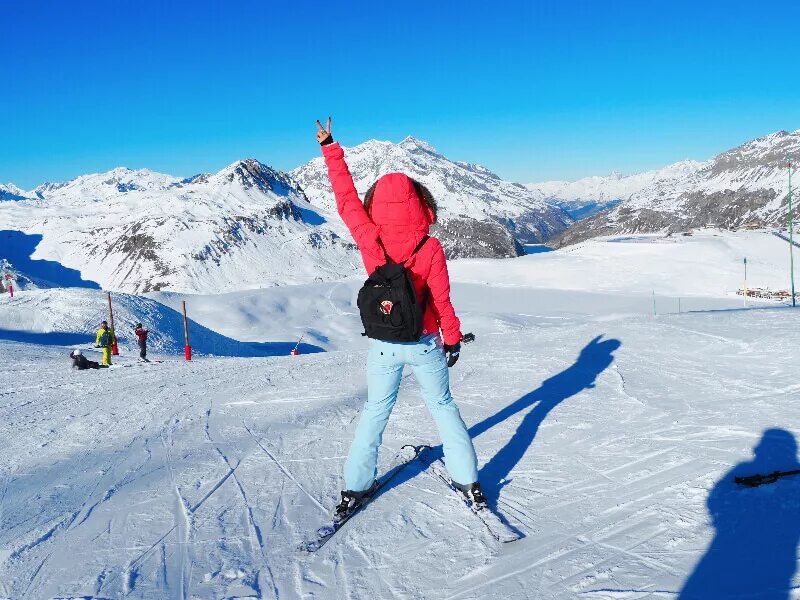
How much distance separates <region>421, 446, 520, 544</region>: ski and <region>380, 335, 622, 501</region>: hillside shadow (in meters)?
0.19

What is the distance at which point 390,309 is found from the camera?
13.5 ft

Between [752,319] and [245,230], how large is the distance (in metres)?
196

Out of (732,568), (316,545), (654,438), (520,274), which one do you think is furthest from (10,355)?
(520,274)

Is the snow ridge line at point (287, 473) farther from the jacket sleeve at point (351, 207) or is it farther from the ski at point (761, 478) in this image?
the ski at point (761, 478)

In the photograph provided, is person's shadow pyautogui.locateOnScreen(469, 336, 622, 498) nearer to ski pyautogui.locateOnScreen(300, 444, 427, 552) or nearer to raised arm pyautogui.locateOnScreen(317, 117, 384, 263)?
ski pyautogui.locateOnScreen(300, 444, 427, 552)

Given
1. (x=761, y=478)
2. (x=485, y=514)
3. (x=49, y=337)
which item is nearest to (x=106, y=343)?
(x=49, y=337)

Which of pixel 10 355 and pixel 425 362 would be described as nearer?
pixel 425 362

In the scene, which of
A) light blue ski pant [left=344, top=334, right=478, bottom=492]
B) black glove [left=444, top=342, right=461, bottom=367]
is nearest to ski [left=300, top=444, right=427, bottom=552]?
light blue ski pant [left=344, top=334, right=478, bottom=492]

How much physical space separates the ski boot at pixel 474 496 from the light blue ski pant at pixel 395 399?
48mm

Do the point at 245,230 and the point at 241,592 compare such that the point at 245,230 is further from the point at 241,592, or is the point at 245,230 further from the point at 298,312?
the point at 241,592

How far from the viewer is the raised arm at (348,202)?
4234mm

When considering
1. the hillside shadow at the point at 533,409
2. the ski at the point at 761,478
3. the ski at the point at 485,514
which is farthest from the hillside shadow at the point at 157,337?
the ski at the point at 761,478

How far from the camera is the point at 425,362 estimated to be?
14.2 ft

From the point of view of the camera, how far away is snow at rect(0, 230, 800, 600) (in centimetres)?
362
